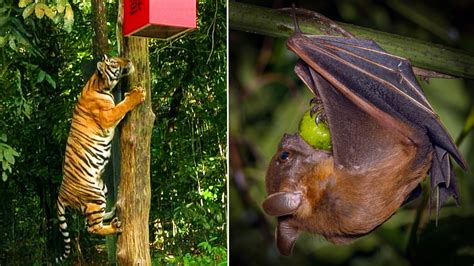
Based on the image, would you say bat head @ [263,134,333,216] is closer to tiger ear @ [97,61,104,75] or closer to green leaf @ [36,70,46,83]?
tiger ear @ [97,61,104,75]

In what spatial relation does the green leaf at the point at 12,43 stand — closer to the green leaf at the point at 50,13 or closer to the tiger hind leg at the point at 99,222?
the green leaf at the point at 50,13

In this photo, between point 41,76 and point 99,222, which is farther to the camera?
point 41,76

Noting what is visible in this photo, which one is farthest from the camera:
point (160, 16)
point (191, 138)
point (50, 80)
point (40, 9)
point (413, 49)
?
point (191, 138)

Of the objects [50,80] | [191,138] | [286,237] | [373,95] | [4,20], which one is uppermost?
[4,20]

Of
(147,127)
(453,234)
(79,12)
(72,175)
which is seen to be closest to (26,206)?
(72,175)

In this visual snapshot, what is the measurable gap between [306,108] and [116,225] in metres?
1.08

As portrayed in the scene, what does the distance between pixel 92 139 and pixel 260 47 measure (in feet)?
3.09

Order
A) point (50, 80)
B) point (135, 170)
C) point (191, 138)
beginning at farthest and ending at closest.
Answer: point (191, 138) → point (50, 80) → point (135, 170)

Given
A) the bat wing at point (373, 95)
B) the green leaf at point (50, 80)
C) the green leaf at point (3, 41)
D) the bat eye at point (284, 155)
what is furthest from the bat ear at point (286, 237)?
the green leaf at point (3, 41)

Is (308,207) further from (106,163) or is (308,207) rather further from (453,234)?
(106,163)

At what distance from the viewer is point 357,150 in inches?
115

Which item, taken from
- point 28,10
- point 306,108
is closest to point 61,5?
point 28,10

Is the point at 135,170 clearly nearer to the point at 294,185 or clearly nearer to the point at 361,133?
the point at 294,185

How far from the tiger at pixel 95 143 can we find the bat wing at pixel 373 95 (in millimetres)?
916
